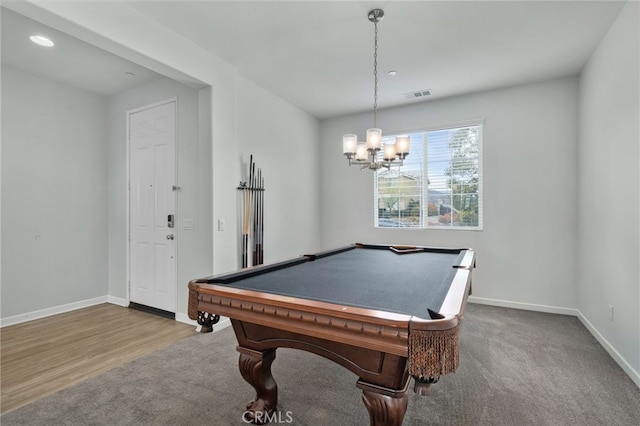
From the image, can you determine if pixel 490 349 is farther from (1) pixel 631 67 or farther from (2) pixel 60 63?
(2) pixel 60 63

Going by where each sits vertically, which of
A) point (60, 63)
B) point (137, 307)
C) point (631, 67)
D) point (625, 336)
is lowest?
point (137, 307)

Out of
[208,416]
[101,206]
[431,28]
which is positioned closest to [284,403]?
[208,416]

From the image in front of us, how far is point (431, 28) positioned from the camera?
2.64m

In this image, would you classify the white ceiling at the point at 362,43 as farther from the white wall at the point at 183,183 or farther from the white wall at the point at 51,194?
the white wall at the point at 51,194

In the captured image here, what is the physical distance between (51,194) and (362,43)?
3920 millimetres

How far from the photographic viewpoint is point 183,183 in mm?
3457

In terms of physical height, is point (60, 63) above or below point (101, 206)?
above

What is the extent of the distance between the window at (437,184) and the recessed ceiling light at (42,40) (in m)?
3.97

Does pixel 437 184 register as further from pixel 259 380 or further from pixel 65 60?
pixel 65 60

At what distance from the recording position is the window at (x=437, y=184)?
162 inches

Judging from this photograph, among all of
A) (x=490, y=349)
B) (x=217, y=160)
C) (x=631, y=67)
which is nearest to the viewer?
(x=631, y=67)

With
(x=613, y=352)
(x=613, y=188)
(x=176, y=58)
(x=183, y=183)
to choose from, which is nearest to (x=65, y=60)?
(x=176, y=58)

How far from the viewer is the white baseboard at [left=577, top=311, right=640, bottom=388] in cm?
213

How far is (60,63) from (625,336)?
5726mm
